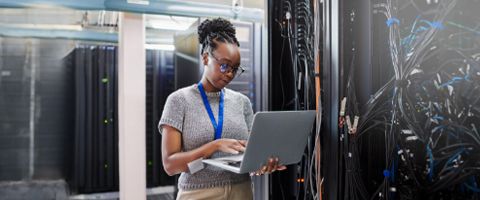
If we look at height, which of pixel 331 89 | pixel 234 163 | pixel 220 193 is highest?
pixel 331 89

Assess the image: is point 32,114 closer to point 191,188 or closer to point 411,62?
point 191,188

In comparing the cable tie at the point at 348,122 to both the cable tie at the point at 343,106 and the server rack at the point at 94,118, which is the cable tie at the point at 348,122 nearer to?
the cable tie at the point at 343,106

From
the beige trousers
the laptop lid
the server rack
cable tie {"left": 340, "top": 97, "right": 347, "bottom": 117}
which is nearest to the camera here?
the laptop lid

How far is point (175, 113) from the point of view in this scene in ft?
4.11

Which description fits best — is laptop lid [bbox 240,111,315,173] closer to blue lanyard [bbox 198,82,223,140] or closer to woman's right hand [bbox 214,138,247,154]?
woman's right hand [bbox 214,138,247,154]

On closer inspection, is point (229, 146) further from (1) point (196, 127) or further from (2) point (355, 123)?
(2) point (355, 123)

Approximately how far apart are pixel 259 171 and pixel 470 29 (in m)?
0.67

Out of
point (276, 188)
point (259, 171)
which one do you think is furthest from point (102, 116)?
point (259, 171)

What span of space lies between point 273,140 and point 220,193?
316 millimetres

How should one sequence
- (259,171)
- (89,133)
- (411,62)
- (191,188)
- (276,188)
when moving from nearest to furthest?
(411,62) → (259,171) → (191,188) → (276,188) → (89,133)

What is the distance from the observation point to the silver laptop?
105 centimetres

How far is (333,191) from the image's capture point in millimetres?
1195

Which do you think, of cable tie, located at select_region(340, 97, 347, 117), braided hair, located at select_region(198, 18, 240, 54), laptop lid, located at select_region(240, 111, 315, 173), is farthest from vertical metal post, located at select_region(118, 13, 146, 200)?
cable tie, located at select_region(340, 97, 347, 117)

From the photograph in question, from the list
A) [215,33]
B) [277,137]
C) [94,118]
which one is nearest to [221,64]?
[215,33]
